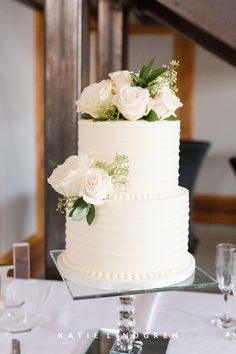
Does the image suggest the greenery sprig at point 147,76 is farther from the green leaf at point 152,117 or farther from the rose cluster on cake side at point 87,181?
the rose cluster on cake side at point 87,181

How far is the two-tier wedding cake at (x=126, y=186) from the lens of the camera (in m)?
1.13

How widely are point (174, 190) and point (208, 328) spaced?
0.47 metres

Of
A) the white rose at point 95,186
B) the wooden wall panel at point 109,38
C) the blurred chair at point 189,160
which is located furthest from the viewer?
the blurred chair at point 189,160

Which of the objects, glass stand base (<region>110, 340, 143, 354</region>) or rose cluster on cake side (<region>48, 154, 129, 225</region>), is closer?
rose cluster on cake side (<region>48, 154, 129, 225</region>)

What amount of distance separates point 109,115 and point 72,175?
7.0 inches

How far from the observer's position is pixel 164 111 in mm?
1183

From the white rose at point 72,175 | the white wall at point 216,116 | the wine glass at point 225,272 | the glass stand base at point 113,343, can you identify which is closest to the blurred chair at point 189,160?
the white wall at point 216,116

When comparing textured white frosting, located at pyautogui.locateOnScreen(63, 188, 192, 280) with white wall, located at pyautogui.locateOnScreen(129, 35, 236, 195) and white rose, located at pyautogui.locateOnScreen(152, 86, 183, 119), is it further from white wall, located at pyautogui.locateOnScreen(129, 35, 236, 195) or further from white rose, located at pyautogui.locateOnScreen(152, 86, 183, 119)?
white wall, located at pyautogui.locateOnScreen(129, 35, 236, 195)

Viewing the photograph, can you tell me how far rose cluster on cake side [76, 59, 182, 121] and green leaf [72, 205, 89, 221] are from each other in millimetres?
232

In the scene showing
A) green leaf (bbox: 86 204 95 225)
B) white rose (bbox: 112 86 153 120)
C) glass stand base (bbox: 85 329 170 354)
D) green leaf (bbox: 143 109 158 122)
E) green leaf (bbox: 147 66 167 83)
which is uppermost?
green leaf (bbox: 147 66 167 83)

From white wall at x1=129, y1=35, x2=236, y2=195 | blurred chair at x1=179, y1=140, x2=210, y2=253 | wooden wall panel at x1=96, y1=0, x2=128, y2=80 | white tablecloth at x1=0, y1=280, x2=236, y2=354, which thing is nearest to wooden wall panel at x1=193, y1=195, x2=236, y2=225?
white wall at x1=129, y1=35, x2=236, y2=195

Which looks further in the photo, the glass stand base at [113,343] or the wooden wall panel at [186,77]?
the wooden wall panel at [186,77]

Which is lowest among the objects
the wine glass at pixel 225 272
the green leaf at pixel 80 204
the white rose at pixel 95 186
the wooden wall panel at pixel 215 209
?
the wooden wall panel at pixel 215 209

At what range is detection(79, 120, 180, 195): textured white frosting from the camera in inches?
45.3
